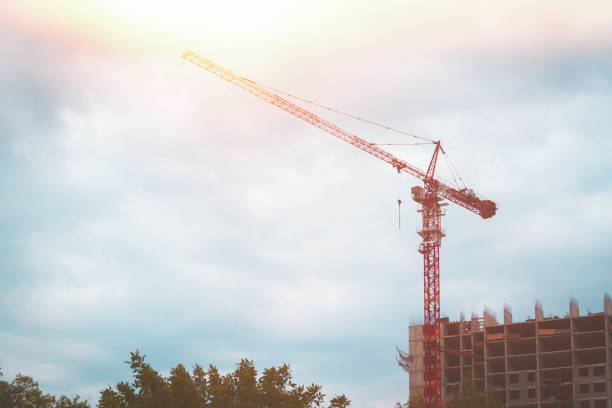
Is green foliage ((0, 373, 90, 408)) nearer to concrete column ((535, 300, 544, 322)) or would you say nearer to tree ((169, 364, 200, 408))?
tree ((169, 364, 200, 408))

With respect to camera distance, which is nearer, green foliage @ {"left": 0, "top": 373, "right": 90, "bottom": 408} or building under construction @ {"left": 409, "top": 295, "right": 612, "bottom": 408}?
green foliage @ {"left": 0, "top": 373, "right": 90, "bottom": 408}

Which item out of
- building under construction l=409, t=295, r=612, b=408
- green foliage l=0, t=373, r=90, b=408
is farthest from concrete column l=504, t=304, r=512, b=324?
green foliage l=0, t=373, r=90, b=408

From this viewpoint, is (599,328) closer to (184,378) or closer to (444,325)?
(444,325)

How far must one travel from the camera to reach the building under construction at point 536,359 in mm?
147375

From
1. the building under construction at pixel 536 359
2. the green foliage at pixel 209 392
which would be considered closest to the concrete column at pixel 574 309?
the building under construction at pixel 536 359

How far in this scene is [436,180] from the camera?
174750mm

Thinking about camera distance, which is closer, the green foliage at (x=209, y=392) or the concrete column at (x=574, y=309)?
the green foliage at (x=209, y=392)

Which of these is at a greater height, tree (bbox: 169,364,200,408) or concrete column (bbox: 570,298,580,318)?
concrete column (bbox: 570,298,580,318)

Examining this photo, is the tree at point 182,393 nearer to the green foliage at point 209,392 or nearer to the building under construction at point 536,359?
the green foliage at point 209,392

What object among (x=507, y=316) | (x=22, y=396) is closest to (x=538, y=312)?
(x=507, y=316)

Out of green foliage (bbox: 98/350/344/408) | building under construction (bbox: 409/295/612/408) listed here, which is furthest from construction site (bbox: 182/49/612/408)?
green foliage (bbox: 98/350/344/408)

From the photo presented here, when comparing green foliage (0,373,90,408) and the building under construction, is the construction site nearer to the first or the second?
the building under construction

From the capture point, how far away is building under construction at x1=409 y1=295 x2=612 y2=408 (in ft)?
484

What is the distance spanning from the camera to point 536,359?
6004 inches
